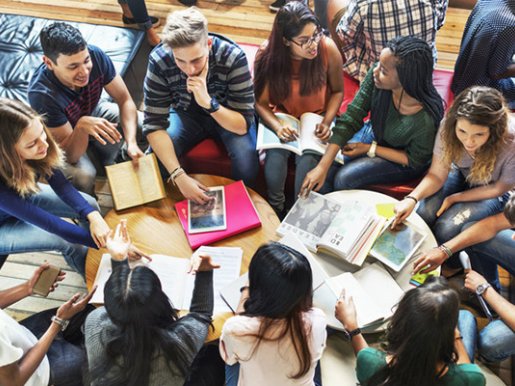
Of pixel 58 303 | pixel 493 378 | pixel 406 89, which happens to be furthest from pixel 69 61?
pixel 493 378

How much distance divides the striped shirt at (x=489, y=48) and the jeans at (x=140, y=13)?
7.63 feet

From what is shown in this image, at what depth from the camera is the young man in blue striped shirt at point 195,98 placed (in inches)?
80.0

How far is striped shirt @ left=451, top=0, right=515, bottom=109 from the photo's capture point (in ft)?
7.97

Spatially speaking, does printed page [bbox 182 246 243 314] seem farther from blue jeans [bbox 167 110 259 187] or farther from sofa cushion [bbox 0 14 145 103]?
sofa cushion [bbox 0 14 145 103]

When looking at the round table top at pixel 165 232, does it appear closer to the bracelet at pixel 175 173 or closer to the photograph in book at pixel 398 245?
the bracelet at pixel 175 173

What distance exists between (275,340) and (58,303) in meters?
1.50

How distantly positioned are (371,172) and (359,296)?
80cm

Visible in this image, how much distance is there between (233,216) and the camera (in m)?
2.11

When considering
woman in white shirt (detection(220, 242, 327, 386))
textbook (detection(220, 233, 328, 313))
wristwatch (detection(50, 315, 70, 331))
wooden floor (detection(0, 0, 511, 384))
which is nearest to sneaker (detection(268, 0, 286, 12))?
wooden floor (detection(0, 0, 511, 384))

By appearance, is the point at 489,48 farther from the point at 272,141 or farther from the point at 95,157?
the point at 95,157

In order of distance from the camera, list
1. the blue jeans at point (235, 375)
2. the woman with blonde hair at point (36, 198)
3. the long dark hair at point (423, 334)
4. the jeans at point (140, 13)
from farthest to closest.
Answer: the jeans at point (140, 13), the woman with blonde hair at point (36, 198), the blue jeans at point (235, 375), the long dark hair at point (423, 334)

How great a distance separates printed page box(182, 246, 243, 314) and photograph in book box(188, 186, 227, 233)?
0.11 metres

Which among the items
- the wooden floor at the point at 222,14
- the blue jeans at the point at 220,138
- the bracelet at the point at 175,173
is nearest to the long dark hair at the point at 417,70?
the blue jeans at the point at 220,138

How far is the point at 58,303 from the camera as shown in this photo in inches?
97.1
